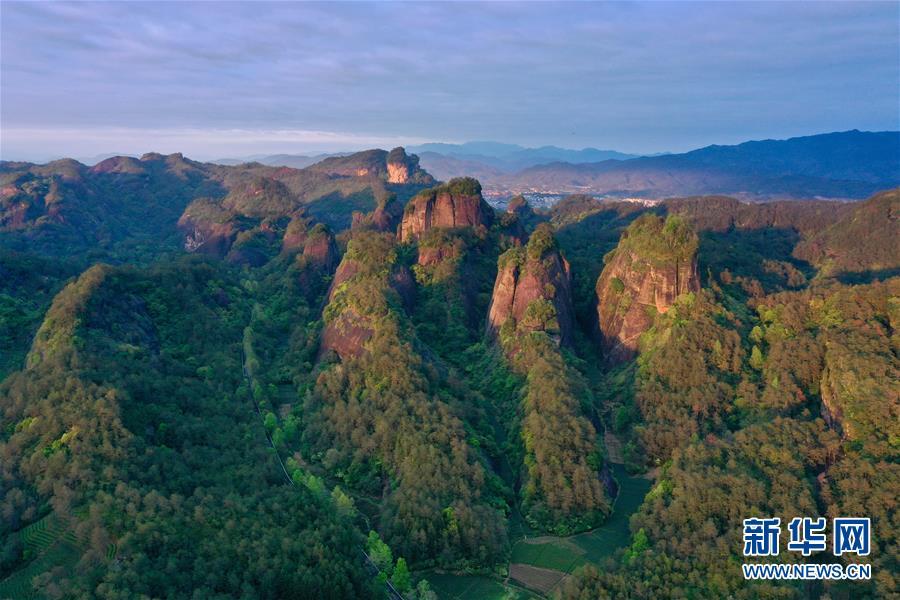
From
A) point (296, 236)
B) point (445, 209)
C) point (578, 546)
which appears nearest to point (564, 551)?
point (578, 546)

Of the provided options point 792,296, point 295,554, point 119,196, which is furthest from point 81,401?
point 119,196

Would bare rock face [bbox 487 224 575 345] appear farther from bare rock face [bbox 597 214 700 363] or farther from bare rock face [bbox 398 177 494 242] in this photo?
bare rock face [bbox 398 177 494 242]

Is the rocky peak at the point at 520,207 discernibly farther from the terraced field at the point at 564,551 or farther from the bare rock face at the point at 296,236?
the terraced field at the point at 564,551

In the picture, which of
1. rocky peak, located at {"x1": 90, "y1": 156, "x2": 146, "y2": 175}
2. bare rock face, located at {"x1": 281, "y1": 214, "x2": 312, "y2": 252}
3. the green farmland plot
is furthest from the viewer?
rocky peak, located at {"x1": 90, "y1": 156, "x2": 146, "y2": 175}

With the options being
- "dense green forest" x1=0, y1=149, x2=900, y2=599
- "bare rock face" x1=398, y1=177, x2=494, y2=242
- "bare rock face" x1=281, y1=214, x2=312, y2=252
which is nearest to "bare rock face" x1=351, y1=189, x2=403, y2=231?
"bare rock face" x1=281, y1=214, x2=312, y2=252

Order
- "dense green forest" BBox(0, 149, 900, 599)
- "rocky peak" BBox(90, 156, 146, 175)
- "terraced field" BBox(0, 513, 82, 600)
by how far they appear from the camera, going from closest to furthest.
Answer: "terraced field" BBox(0, 513, 82, 600)
"dense green forest" BBox(0, 149, 900, 599)
"rocky peak" BBox(90, 156, 146, 175)

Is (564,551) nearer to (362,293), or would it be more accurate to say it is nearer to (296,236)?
(362,293)

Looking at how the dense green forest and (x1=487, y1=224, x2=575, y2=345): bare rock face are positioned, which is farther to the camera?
(x1=487, y1=224, x2=575, y2=345): bare rock face
